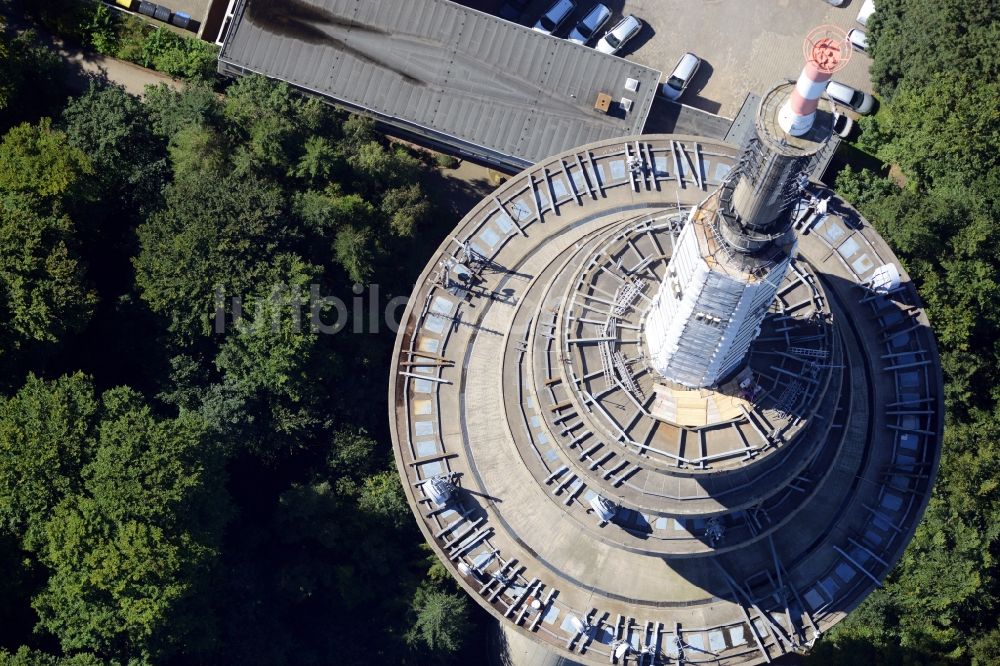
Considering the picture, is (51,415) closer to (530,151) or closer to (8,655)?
(8,655)

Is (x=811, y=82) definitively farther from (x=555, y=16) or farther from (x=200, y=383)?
(x=200, y=383)

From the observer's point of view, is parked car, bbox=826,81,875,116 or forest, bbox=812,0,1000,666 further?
parked car, bbox=826,81,875,116

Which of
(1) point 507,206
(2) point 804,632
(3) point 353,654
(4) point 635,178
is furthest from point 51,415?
(2) point 804,632

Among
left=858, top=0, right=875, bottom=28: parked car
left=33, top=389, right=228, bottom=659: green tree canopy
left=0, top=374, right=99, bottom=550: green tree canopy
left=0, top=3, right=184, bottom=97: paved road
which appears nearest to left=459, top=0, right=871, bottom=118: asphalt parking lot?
left=858, top=0, right=875, bottom=28: parked car

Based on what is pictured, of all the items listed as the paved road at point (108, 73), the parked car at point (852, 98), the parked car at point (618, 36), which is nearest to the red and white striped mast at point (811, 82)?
the parked car at point (618, 36)

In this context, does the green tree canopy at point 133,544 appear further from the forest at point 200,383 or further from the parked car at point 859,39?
the parked car at point 859,39

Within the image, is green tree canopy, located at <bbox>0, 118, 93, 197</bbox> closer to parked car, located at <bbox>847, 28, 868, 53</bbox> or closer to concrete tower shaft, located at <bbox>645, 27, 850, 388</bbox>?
concrete tower shaft, located at <bbox>645, 27, 850, 388</bbox>

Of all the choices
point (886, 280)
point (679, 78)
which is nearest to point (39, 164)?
point (679, 78)
